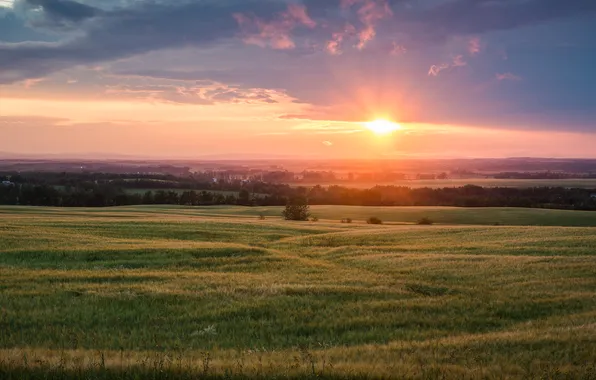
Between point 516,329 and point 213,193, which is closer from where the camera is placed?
point 516,329

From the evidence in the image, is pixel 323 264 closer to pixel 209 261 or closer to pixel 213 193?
pixel 209 261

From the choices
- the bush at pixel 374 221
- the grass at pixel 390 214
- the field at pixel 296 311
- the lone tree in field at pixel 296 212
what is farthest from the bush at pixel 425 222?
the field at pixel 296 311

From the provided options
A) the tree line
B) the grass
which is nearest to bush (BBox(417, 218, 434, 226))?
the grass

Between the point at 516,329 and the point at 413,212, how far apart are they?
75.2 m

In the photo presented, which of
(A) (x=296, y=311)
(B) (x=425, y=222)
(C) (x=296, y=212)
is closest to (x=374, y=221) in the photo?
(B) (x=425, y=222)

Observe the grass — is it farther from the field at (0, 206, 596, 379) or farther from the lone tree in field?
the field at (0, 206, 596, 379)

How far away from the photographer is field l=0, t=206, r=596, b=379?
918 centimetres

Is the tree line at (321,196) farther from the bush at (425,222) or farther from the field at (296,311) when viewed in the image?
the field at (296,311)

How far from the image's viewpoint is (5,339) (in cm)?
1214

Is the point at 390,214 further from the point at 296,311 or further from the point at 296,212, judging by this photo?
the point at 296,311

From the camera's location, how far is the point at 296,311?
15.4 metres

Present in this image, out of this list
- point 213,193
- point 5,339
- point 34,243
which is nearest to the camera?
point 5,339

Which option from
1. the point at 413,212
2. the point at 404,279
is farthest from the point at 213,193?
the point at 404,279

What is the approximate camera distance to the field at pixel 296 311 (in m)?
9.18
